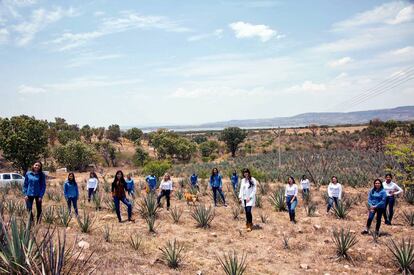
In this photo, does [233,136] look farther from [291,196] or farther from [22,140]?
[291,196]

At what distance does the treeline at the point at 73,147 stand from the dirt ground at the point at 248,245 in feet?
75.1

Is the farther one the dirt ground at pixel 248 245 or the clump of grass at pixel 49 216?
the clump of grass at pixel 49 216

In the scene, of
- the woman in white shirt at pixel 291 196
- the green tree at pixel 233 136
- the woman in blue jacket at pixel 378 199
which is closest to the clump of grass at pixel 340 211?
the woman in white shirt at pixel 291 196

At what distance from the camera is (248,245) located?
8.29 m

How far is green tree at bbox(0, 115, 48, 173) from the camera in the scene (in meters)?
30.4

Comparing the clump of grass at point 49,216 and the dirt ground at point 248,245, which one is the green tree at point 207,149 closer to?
the dirt ground at point 248,245

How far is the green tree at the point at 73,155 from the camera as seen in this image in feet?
131

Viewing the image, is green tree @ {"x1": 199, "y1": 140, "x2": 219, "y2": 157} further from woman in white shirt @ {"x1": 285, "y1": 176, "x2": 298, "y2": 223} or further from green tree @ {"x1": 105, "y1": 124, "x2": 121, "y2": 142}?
woman in white shirt @ {"x1": 285, "y1": 176, "x2": 298, "y2": 223}

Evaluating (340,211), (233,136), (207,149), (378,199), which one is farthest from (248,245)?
(207,149)

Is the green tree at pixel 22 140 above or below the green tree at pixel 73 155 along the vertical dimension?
above

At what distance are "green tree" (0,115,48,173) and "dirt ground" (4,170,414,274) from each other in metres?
22.6

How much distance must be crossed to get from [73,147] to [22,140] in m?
9.62

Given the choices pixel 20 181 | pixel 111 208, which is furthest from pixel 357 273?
pixel 20 181

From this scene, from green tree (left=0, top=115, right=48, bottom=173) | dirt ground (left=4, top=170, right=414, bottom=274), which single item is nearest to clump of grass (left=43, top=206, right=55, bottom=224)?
dirt ground (left=4, top=170, right=414, bottom=274)
